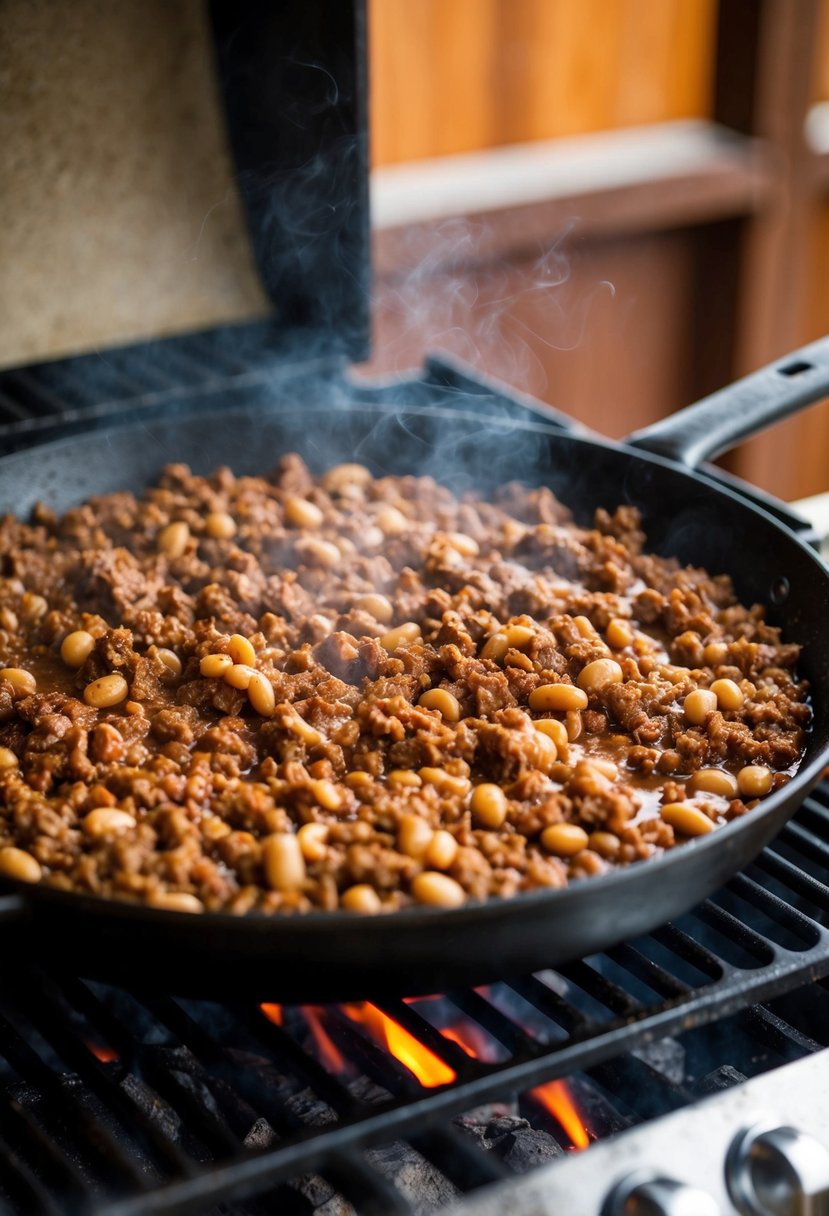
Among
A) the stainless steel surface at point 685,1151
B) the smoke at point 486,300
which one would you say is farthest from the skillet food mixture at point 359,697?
the smoke at point 486,300

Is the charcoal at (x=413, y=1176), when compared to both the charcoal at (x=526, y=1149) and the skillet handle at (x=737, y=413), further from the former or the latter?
the skillet handle at (x=737, y=413)

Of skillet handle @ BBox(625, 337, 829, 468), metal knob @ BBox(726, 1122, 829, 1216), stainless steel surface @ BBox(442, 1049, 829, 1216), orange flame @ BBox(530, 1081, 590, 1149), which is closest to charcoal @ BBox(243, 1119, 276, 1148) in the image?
orange flame @ BBox(530, 1081, 590, 1149)

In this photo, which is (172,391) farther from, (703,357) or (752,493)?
(703,357)

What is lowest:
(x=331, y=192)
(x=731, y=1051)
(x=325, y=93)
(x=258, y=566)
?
(x=731, y=1051)

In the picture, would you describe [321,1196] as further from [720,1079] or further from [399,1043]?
[720,1079]

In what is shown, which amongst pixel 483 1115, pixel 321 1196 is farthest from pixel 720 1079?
pixel 321 1196

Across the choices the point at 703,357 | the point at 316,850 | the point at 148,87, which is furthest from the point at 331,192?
the point at 703,357
